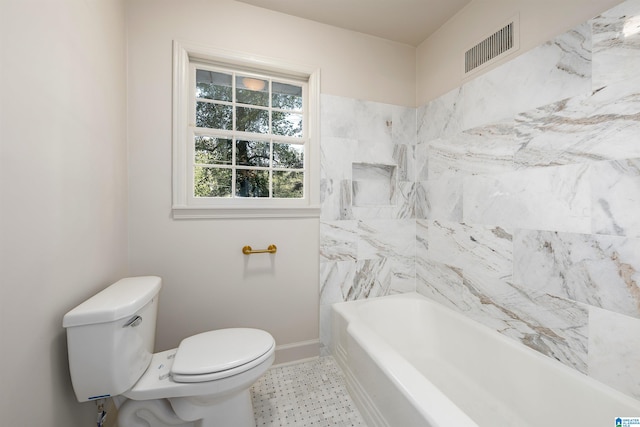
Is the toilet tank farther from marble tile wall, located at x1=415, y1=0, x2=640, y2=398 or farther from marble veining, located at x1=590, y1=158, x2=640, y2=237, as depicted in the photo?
marble veining, located at x1=590, y1=158, x2=640, y2=237

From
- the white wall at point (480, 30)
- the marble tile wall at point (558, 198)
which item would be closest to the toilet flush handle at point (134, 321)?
Result: the marble tile wall at point (558, 198)

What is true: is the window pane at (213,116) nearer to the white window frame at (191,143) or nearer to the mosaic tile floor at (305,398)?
the white window frame at (191,143)

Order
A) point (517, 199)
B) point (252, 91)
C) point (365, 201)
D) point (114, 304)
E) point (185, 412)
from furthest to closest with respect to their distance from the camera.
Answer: point (365, 201), point (252, 91), point (517, 199), point (185, 412), point (114, 304)

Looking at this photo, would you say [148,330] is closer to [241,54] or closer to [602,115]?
[241,54]

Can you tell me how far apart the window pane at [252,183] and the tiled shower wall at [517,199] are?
1.48 feet

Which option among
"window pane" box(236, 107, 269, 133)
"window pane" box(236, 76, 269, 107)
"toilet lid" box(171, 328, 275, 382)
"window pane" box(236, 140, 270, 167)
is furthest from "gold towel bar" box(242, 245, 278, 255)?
"window pane" box(236, 76, 269, 107)

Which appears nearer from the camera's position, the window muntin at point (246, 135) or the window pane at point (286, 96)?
the window muntin at point (246, 135)

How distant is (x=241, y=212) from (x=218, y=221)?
0.51 ft

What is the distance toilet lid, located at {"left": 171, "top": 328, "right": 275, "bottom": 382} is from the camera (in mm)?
1054

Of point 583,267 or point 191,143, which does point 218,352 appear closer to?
point 191,143

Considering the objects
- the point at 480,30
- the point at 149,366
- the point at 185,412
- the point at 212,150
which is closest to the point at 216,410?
the point at 185,412

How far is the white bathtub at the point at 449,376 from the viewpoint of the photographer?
1.00 m

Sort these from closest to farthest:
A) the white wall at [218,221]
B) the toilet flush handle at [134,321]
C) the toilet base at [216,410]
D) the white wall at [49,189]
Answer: the white wall at [49,189] < the toilet flush handle at [134,321] < the toilet base at [216,410] < the white wall at [218,221]

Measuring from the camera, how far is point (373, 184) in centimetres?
210
